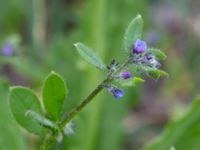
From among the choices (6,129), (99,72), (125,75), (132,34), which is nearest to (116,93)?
(125,75)

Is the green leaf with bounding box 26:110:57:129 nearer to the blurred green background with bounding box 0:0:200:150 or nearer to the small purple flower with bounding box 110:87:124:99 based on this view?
the small purple flower with bounding box 110:87:124:99

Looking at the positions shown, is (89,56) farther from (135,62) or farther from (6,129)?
(6,129)

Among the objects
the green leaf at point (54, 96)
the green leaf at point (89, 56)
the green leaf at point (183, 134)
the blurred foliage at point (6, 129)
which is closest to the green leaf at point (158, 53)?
the green leaf at point (89, 56)

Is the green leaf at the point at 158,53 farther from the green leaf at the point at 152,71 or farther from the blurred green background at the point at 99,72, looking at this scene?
the blurred green background at the point at 99,72

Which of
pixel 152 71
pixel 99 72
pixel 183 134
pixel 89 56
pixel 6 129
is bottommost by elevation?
pixel 152 71

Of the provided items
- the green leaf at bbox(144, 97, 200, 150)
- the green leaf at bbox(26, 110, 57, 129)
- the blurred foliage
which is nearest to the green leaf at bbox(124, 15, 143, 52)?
the green leaf at bbox(26, 110, 57, 129)

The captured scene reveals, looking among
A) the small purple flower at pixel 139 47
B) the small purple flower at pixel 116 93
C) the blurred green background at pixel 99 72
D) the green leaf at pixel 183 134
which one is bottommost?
the small purple flower at pixel 116 93
